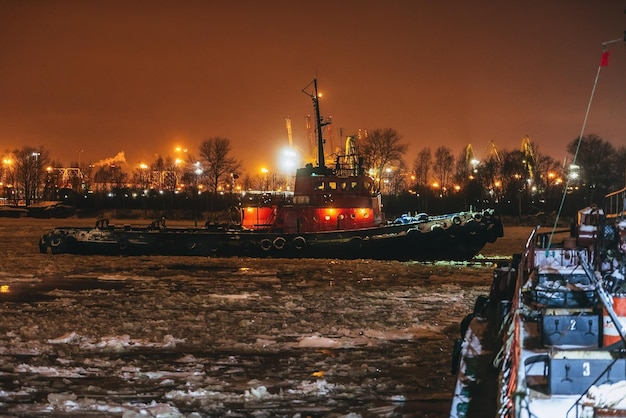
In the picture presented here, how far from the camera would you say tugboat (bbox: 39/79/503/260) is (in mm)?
25375

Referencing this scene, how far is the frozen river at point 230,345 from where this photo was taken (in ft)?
23.3

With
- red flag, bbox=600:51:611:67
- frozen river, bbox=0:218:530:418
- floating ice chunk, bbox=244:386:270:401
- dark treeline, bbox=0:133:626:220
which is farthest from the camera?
dark treeline, bbox=0:133:626:220

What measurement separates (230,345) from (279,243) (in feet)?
53.8

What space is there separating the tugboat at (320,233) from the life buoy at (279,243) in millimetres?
40

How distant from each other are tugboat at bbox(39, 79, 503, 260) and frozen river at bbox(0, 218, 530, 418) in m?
6.33

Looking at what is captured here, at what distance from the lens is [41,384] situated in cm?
773

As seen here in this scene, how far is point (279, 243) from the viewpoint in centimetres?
2623

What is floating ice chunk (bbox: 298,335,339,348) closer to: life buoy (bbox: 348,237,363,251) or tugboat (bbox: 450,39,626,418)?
tugboat (bbox: 450,39,626,418)

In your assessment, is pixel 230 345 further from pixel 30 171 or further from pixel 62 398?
pixel 30 171

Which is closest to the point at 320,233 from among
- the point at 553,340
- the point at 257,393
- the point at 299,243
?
the point at 299,243

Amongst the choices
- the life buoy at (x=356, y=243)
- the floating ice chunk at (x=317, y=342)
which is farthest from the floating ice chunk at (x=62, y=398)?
the life buoy at (x=356, y=243)

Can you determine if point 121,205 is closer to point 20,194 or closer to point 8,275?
point 20,194

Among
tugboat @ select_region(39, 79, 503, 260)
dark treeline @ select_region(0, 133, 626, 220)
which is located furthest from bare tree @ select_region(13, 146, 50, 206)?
tugboat @ select_region(39, 79, 503, 260)

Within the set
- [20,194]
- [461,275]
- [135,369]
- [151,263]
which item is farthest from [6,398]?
[20,194]
